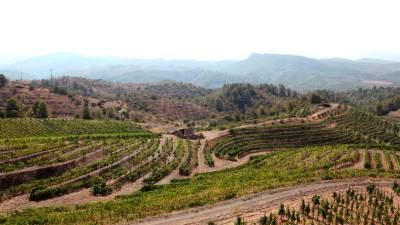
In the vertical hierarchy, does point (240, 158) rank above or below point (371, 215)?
below

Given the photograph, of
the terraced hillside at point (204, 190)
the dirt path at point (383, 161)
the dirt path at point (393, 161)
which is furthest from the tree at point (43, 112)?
the dirt path at point (393, 161)

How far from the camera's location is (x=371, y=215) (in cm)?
3869

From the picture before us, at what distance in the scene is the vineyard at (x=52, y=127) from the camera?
76.9m

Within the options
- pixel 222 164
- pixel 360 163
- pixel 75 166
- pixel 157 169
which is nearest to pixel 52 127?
pixel 75 166

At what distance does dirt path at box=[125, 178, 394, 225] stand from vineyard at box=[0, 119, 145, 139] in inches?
1966

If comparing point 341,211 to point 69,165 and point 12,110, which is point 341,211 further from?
point 12,110

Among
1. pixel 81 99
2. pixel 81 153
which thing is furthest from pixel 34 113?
pixel 81 153

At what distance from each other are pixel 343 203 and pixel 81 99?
16248 cm

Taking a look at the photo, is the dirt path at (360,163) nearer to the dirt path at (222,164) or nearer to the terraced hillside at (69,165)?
the dirt path at (222,164)

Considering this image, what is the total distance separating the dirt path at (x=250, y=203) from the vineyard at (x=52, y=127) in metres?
49.9

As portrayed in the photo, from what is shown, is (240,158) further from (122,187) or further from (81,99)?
(81,99)

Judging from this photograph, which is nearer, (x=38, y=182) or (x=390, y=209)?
(x=390, y=209)

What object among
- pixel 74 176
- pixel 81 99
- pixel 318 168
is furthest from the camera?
pixel 81 99

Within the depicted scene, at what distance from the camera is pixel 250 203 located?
137 ft
